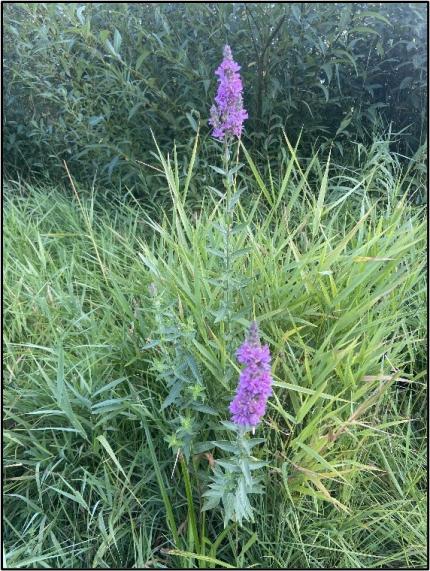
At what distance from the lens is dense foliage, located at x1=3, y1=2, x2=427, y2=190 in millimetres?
2705

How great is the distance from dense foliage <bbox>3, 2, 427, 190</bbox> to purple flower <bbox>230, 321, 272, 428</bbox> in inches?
68.2

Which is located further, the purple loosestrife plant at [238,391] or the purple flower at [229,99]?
the purple flower at [229,99]

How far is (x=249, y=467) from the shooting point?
1387 mm

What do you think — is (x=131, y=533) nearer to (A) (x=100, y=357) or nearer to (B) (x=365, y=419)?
(A) (x=100, y=357)

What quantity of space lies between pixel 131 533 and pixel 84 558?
166mm

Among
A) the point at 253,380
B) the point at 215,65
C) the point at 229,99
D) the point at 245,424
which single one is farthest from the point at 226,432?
the point at 215,65

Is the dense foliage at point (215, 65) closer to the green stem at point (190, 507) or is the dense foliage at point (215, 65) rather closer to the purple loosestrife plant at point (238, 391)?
the purple loosestrife plant at point (238, 391)

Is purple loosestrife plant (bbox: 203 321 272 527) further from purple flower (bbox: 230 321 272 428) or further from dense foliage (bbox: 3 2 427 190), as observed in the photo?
dense foliage (bbox: 3 2 427 190)

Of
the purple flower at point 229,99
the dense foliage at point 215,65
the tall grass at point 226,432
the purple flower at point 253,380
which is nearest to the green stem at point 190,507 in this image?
the tall grass at point 226,432

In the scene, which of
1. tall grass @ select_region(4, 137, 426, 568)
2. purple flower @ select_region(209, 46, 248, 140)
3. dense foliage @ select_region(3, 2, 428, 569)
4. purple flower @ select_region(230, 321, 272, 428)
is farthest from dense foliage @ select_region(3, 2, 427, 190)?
purple flower @ select_region(230, 321, 272, 428)

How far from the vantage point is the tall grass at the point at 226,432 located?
160cm

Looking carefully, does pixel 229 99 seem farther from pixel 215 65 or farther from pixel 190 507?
pixel 215 65

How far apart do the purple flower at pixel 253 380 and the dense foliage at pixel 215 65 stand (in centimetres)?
173

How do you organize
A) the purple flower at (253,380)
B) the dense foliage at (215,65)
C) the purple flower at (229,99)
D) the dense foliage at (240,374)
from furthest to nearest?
the dense foliage at (215,65)
the dense foliage at (240,374)
the purple flower at (229,99)
the purple flower at (253,380)
